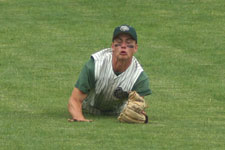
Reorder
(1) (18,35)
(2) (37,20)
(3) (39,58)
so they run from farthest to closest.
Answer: (2) (37,20)
(1) (18,35)
(3) (39,58)

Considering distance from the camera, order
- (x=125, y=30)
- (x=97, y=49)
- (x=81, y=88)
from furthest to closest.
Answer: (x=97, y=49) → (x=81, y=88) → (x=125, y=30)

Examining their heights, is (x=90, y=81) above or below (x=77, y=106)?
above

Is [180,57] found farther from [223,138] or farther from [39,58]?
[223,138]

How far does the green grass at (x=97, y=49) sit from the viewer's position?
8227mm

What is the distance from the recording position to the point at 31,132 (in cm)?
835

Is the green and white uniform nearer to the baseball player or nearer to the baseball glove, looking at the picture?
the baseball player

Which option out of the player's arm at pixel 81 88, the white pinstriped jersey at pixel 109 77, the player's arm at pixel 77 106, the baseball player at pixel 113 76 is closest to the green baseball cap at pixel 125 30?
the baseball player at pixel 113 76

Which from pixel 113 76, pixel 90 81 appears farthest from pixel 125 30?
pixel 90 81

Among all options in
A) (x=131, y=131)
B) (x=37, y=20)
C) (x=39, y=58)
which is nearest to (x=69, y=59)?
(x=39, y=58)

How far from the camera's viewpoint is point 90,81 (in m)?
9.46

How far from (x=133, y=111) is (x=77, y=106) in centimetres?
64

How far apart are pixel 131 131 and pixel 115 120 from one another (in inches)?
36.9

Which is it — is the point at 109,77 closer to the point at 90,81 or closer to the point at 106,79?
the point at 106,79

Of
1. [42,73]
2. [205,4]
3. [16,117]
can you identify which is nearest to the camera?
[16,117]
